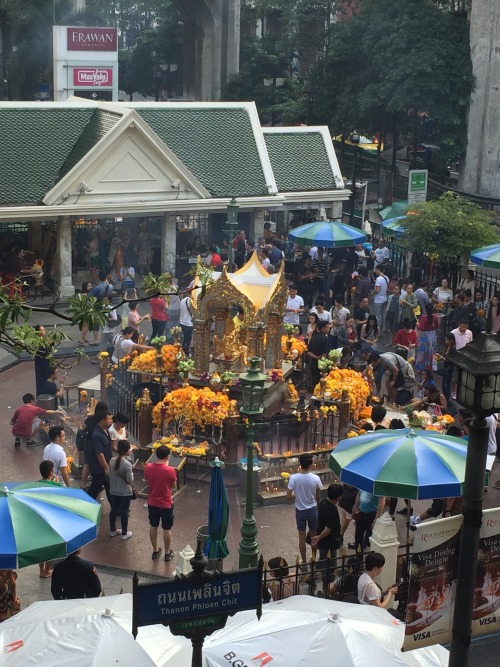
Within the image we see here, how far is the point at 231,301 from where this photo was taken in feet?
58.2

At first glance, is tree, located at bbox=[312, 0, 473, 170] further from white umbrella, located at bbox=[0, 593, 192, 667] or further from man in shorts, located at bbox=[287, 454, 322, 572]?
white umbrella, located at bbox=[0, 593, 192, 667]

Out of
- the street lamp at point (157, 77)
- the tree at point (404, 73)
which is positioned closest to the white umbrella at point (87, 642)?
the tree at point (404, 73)

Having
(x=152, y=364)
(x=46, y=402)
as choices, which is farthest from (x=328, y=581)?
(x=46, y=402)

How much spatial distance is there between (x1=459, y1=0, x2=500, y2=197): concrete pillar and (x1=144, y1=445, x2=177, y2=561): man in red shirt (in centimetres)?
3022

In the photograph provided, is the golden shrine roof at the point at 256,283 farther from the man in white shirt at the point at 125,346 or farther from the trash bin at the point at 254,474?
the trash bin at the point at 254,474

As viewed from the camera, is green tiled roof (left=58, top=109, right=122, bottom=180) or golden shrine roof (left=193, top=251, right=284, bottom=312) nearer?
golden shrine roof (left=193, top=251, right=284, bottom=312)

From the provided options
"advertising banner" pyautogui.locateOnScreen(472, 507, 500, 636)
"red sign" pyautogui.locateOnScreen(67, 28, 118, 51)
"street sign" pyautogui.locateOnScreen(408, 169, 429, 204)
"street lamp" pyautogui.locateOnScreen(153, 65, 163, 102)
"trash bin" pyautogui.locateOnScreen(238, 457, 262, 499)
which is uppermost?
"red sign" pyautogui.locateOnScreen(67, 28, 118, 51)

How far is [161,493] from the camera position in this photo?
43.4 feet

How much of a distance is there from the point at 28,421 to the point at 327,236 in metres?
10.4

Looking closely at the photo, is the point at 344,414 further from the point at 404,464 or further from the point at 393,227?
the point at 393,227

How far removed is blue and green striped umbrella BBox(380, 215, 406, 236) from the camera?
27.3 meters

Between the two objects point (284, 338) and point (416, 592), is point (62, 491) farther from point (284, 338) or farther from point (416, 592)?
point (284, 338)

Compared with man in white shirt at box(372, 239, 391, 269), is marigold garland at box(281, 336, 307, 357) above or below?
below

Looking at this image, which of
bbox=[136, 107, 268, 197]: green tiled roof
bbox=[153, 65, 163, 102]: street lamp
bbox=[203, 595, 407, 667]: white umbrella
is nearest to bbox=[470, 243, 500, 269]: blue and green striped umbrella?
bbox=[136, 107, 268, 197]: green tiled roof
